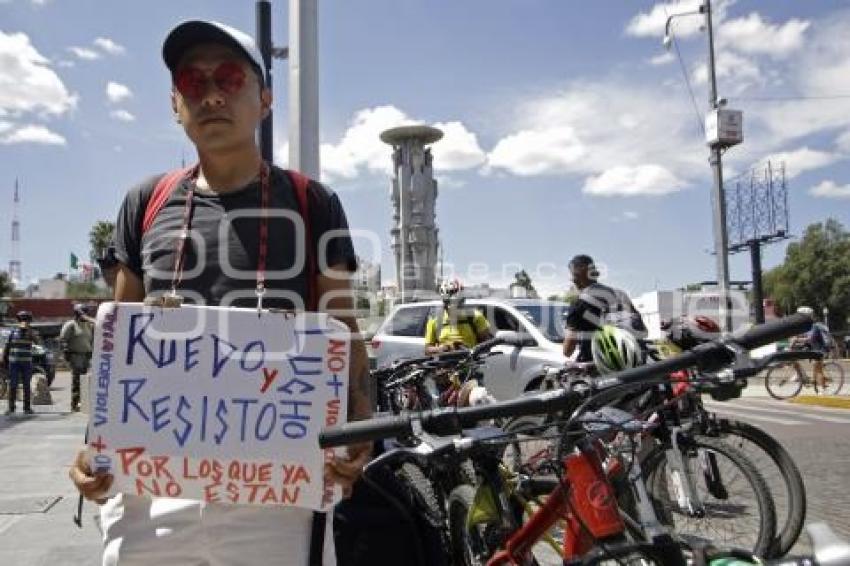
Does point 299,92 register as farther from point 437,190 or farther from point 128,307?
point 437,190

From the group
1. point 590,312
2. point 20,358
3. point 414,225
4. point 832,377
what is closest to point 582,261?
point 590,312

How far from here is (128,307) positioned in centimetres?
188

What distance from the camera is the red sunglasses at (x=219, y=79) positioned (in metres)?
2.06

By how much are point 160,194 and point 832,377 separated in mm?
17452

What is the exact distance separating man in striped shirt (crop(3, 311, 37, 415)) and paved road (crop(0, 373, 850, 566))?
48cm

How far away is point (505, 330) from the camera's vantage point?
11.0 meters

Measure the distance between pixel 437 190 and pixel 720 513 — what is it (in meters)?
45.9

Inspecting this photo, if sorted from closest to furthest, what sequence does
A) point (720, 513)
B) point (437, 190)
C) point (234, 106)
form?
1. point (234, 106)
2. point (720, 513)
3. point (437, 190)

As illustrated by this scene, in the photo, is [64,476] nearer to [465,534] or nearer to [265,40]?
[265,40]

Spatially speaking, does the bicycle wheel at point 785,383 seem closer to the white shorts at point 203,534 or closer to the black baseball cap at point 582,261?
the black baseball cap at point 582,261

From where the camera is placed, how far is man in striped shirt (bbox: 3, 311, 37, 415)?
1304 centimetres

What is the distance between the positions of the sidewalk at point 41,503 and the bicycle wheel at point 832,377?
1401 cm

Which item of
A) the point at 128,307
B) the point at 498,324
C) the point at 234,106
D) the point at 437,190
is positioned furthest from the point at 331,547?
the point at 437,190

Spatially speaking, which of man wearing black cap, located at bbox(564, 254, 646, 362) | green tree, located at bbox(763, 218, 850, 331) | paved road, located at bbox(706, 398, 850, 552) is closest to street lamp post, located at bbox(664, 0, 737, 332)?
paved road, located at bbox(706, 398, 850, 552)
